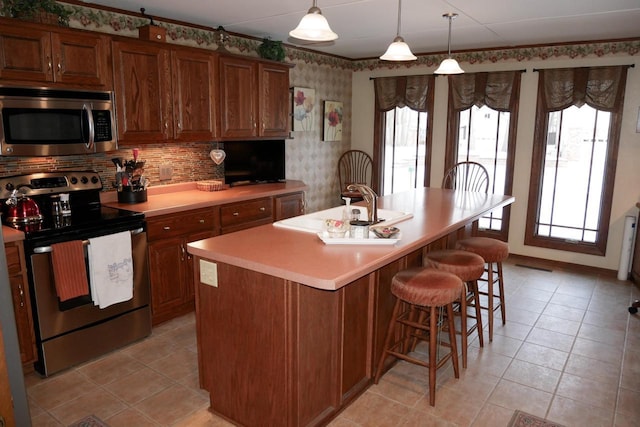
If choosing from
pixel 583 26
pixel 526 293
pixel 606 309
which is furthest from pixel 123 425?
pixel 583 26

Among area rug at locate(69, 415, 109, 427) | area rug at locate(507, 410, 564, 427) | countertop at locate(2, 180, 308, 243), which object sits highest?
countertop at locate(2, 180, 308, 243)

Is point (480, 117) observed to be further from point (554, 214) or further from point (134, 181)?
point (134, 181)

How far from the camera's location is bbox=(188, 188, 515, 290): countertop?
199cm

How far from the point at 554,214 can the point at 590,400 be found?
120 inches

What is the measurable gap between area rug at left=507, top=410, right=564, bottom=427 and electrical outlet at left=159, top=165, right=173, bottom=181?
3.25 meters

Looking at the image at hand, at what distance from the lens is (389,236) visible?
2504 mm

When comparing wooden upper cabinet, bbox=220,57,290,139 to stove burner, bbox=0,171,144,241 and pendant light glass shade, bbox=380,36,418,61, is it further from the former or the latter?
pendant light glass shade, bbox=380,36,418,61

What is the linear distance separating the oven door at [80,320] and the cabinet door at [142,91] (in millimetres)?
823

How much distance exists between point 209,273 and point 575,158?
14.4ft

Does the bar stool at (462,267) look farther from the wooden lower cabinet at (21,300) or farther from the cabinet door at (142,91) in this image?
the wooden lower cabinet at (21,300)

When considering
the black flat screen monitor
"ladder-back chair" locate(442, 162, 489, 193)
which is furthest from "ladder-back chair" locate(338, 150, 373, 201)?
the black flat screen monitor

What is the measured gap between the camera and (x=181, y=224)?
141 inches

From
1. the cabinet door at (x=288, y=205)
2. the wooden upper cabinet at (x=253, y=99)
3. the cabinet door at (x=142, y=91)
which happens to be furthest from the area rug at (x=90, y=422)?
the wooden upper cabinet at (x=253, y=99)

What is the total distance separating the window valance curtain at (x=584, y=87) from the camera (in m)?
4.72
